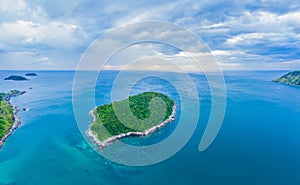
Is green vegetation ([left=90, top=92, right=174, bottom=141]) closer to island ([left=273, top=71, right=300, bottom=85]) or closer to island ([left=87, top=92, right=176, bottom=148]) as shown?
island ([left=87, top=92, right=176, bottom=148])

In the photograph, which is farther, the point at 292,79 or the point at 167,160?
the point at 292,79

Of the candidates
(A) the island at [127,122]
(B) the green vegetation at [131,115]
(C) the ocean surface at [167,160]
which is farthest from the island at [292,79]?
(A) the island at [127,122]

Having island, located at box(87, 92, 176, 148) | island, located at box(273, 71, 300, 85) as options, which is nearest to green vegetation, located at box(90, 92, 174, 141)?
island, located at box(87, 92, 176, 148)

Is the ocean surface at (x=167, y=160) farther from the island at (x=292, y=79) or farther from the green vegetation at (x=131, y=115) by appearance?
the island at (x=292, y=79)

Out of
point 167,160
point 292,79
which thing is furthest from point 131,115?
point 292,79

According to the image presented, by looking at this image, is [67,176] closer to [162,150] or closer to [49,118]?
[162,150]

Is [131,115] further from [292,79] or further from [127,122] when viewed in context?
[292,79]

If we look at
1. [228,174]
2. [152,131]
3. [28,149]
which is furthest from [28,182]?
[228,174]

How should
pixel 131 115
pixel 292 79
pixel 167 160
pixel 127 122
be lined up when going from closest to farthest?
pixel 167 160
pixel 127 122
pixel 131 115
pixel 292 79
